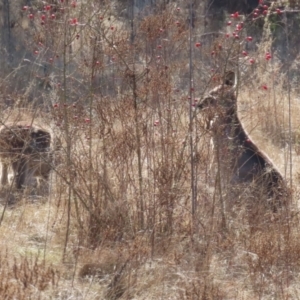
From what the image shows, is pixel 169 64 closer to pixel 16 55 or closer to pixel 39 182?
pixel 39 182

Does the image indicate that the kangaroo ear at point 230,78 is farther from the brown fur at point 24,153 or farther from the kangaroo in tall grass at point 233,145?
the brown fur at point 24,153

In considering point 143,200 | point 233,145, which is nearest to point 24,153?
point 143,200

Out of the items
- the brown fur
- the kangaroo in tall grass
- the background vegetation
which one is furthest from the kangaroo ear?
the brown fur

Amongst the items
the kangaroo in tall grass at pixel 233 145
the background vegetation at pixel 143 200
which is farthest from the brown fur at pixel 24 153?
the kangaroo in tall grass at pixel 233 145

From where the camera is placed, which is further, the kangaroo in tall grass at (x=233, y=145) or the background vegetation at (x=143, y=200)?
the kangaroo in tall grass at (x=233, y=145)

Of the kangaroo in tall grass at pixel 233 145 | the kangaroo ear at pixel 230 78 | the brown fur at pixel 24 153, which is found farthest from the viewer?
the brown fur at pixel 24 153

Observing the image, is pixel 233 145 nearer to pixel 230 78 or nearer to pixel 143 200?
pixel 230 78

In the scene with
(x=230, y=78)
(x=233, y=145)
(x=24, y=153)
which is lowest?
(x=233, y=145)

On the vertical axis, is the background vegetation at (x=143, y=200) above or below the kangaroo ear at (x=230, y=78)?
below

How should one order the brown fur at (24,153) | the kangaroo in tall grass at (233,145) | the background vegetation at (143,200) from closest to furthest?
the background vegetation at (143,200)
the kangaroo in tall grass at (233,145)
the brown fur at (24,153)

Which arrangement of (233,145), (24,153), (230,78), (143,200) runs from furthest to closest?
1. (24,153)
2. (230,78)
3. (233,145)
4. (143,200)

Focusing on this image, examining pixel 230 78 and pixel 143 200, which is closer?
pixel 143 200

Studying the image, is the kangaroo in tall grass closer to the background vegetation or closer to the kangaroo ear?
the kangaroo ear

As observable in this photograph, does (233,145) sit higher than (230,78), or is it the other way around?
(230,78)
